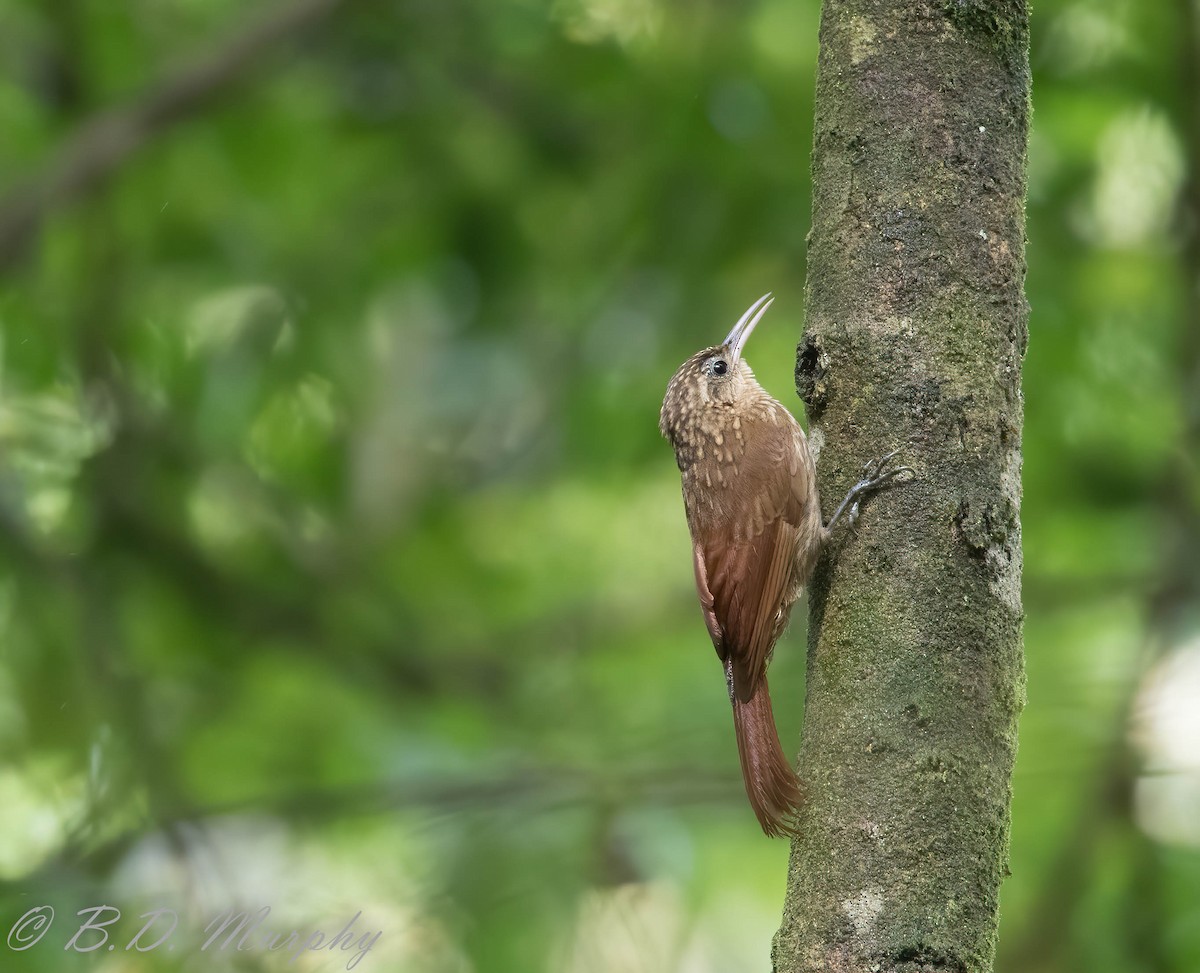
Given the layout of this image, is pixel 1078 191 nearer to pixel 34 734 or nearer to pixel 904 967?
pixel 904 967

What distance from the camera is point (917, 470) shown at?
2.25 m

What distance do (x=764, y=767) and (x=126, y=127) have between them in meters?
3.75

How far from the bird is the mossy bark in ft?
0.97

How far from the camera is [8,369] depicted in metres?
5.59

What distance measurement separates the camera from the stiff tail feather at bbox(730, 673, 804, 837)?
2.75 meters

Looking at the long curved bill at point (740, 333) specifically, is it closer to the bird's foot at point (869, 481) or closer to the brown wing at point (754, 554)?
the brown wing at point (754, 554)

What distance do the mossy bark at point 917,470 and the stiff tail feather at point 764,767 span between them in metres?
0.54

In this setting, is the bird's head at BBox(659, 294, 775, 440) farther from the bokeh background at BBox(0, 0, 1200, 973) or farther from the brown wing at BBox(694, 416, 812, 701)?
the bokeh background at BBox(0, 0, 1200, 973)

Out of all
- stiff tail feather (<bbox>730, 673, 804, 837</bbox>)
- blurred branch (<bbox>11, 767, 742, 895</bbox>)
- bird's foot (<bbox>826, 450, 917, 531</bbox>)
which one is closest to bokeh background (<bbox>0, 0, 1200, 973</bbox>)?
blurred branch (<bbox>11, 767, 742, 895</bbox>)

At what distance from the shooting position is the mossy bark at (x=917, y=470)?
1.98 metres

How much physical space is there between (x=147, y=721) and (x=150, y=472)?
1.13m

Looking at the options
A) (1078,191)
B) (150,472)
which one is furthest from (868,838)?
(150,472)

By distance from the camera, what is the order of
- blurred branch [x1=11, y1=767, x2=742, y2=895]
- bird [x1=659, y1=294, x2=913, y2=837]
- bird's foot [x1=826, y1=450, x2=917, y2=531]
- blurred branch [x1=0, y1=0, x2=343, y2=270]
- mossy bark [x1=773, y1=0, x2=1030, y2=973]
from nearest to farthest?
mossy bark [x1=773, y1=0, x2=1030, y2=973] < bird's foot [x1=826, y1=450, x2=917, y2=531] < bird [x1=659, y1=294, x2=913, y2=837] < blurred branch [x1=11, y1=767, x2=742, y2=895] < blurred branch [x1=0, y1=0, x2=343, y2=270]

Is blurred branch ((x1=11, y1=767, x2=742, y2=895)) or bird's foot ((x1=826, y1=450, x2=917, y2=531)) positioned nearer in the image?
bird's foot ((x1=826, y1=450, x2=917, y2=531))
